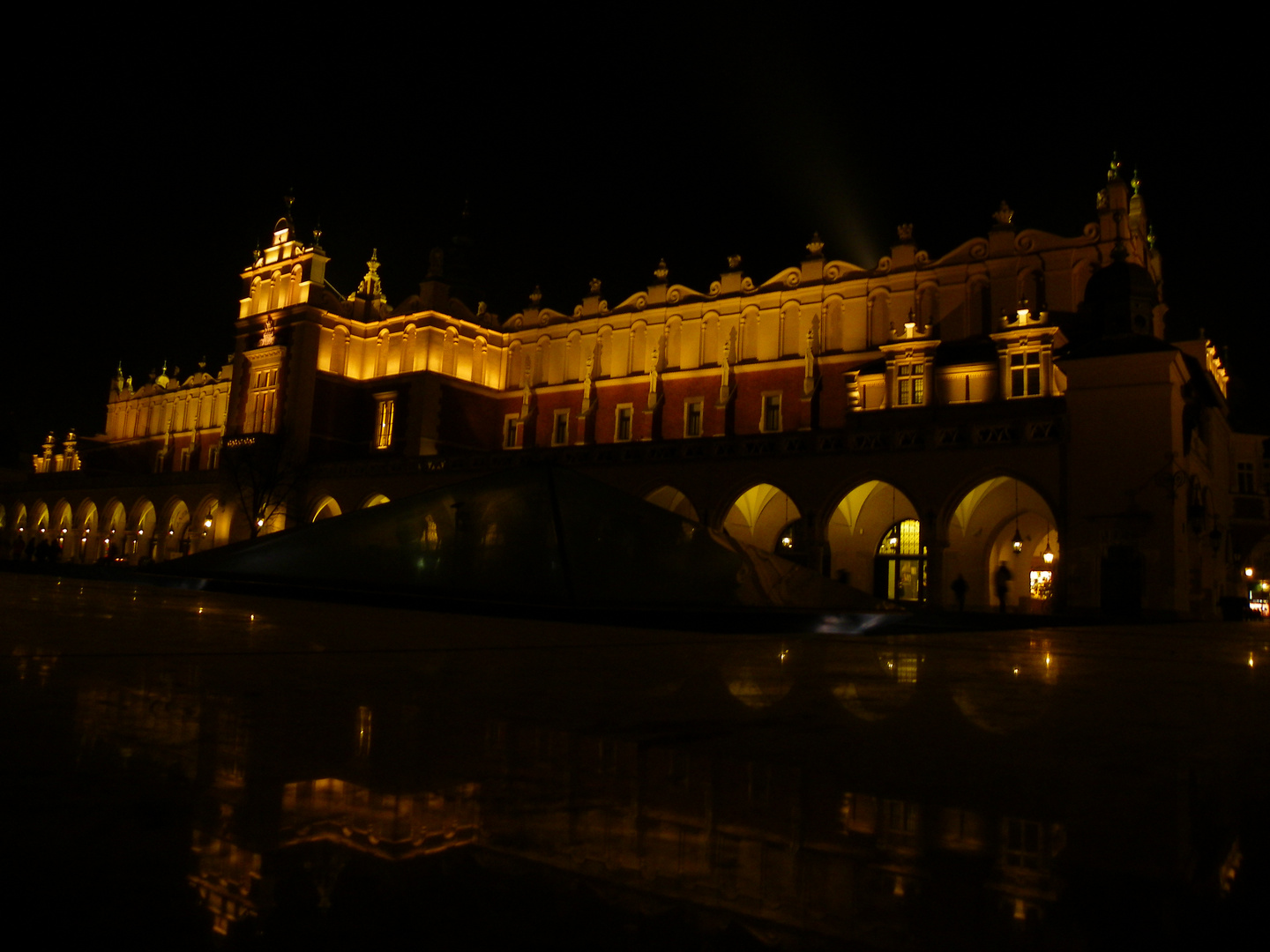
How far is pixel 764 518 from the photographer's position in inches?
1256

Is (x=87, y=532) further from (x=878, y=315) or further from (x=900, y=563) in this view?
(x=900, y=563)

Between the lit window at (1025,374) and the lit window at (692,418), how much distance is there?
12449mm

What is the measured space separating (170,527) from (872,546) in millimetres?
33528

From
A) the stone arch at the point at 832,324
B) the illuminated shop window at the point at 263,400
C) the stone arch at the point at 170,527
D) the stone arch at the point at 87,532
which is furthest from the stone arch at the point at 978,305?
the stone arch at the point at 87,532

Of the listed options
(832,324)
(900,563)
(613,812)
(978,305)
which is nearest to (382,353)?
(832,324)

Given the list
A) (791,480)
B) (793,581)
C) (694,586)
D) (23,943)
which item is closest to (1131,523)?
(791,480)

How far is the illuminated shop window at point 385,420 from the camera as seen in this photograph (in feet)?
141

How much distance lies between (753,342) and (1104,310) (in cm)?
1390

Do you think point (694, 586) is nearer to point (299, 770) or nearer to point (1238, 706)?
point (1238, 706)

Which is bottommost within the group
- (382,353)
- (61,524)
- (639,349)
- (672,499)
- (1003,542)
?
(1003,542)

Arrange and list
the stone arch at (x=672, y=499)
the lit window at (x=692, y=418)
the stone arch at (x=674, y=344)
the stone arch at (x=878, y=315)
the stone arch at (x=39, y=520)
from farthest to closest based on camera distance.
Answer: the stone arch at (x=39, y=520) < the stone arch at (x=674, y=344) < the lit window at (x=692, y=418) < the stone arch at (x=878, y=315) < the stone arch at (x=672, y=499)

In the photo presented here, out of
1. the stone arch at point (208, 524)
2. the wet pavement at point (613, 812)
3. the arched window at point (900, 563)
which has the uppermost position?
the stone arch at point (208, 524)

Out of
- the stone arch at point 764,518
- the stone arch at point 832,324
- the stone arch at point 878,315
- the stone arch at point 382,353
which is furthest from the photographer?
the stone arch at point 382,353

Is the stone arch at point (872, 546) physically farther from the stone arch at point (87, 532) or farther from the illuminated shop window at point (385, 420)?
the stone arch at point (87, 532)
